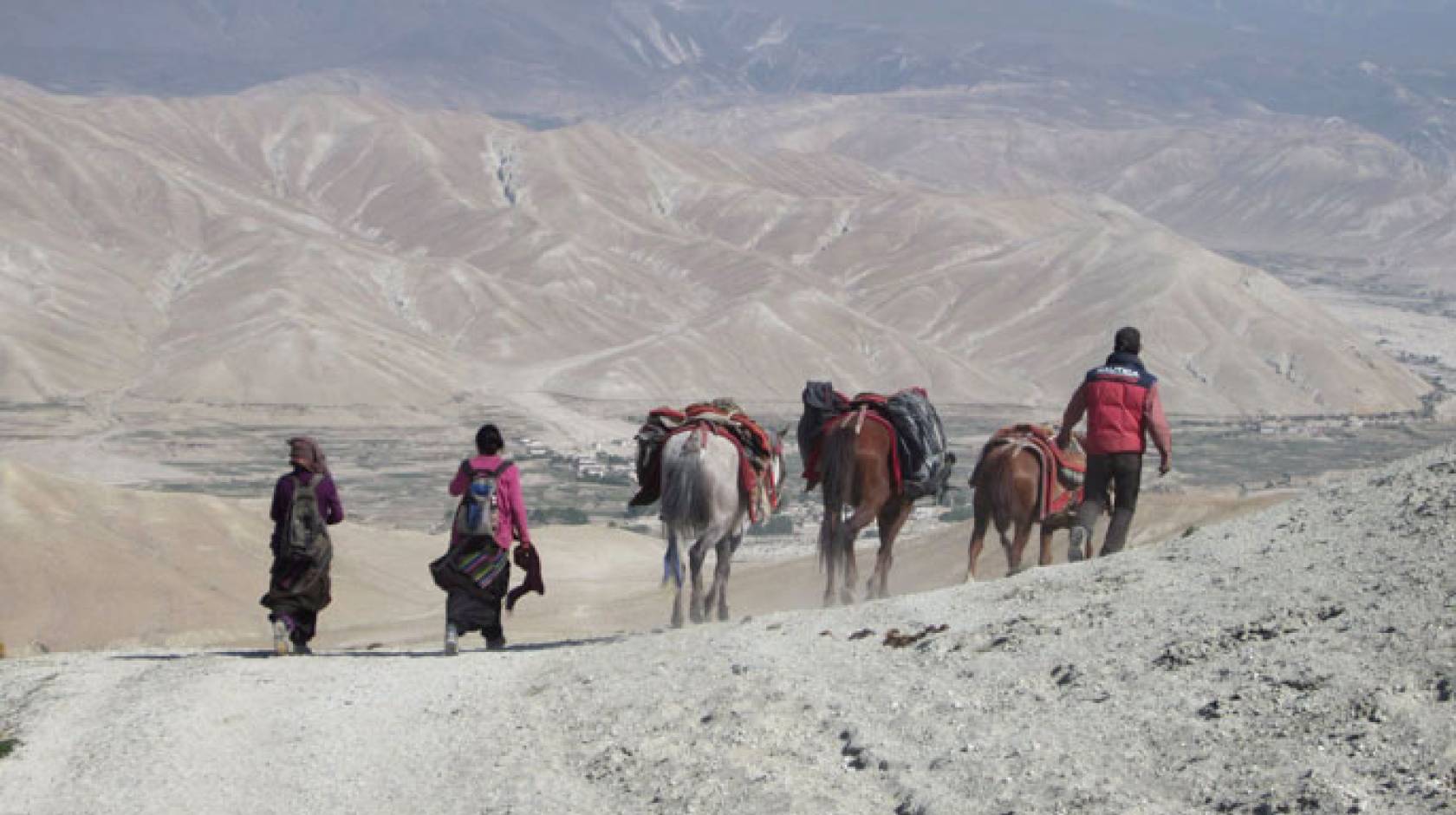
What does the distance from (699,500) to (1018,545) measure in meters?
3.28

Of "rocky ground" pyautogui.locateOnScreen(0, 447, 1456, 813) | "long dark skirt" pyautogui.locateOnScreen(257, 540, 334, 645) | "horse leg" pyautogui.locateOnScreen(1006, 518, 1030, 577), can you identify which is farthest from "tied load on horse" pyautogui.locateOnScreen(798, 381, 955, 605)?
"long dark skirt" pyautogui.locateOnScreen(257, 540, 334, 645)

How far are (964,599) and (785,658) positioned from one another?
2.00m

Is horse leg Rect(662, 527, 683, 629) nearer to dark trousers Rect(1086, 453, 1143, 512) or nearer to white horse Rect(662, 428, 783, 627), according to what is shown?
white horse Rect(662, 428, 783, 627)

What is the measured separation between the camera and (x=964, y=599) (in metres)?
13.3

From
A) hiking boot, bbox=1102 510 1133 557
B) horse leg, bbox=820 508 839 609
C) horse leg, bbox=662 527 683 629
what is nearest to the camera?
hiking boot, bbox=1102 510 1133 557

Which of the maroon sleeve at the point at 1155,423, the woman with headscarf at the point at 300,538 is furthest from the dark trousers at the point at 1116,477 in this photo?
the woman with headscarf at the point at 300,538

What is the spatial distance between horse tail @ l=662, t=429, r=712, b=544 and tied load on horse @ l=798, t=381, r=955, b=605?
5.55 ft

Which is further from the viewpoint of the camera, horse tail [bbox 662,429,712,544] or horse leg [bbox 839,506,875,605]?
horse leg [bbox 839,506,875,605]

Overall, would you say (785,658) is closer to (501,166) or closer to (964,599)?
(964,599)

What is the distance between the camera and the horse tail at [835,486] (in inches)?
647

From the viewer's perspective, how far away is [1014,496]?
55.2 feet

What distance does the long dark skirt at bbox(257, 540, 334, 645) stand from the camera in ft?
46.1

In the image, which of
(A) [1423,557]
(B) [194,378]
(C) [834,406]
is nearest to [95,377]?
(B) [194,378]

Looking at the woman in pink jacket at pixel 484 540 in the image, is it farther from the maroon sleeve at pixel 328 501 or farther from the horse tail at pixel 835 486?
the horse tail at pixel 835 486
